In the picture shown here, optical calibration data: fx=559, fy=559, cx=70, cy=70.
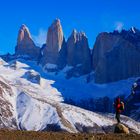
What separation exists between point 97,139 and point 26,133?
682 centimetres

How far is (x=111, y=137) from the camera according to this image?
4325 centimetres

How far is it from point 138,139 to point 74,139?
482cm

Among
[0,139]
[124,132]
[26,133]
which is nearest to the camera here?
[0,139]

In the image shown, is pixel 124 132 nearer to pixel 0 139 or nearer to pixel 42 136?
pixel 42 136

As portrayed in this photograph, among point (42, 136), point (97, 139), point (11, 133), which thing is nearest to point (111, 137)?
point (97, 139)

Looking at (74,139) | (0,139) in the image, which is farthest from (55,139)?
(0,139)

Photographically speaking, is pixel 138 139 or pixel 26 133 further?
pixel 26 133

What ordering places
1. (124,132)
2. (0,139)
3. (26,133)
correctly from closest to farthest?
(0,139) → (26,133) → (124,132)

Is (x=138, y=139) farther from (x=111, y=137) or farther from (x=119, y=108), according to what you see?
(x=119, y=108)

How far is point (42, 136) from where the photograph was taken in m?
43.2

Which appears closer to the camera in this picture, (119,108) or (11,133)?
(11,133)

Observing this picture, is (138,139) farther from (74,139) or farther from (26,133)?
(26,133)

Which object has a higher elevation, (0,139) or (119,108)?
(119,108)

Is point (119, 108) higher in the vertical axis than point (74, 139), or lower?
higher
